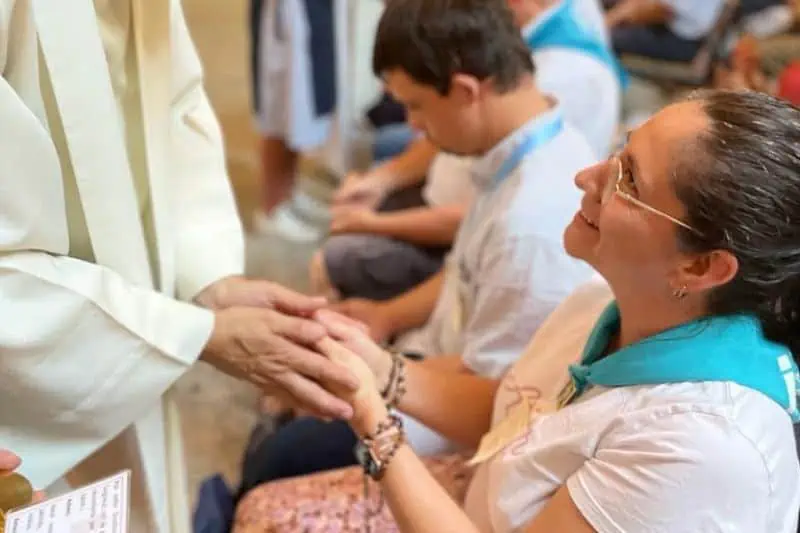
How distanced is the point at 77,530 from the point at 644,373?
580mm

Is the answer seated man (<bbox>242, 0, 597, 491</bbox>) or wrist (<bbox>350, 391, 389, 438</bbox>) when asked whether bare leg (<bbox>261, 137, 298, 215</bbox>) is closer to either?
seated man (<bbox>242, 0, 597, 491</bbox>)

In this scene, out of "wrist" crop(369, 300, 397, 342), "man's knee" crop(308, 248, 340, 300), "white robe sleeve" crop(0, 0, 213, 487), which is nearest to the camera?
"white robe sleeve" crop(0, 0, 213, 487)

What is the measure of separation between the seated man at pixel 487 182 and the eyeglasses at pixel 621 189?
1.09 feet

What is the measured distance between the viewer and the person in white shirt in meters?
0.97

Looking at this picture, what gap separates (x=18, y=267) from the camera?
1.09 meters

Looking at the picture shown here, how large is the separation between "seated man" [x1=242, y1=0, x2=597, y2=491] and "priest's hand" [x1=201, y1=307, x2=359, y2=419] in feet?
0.76

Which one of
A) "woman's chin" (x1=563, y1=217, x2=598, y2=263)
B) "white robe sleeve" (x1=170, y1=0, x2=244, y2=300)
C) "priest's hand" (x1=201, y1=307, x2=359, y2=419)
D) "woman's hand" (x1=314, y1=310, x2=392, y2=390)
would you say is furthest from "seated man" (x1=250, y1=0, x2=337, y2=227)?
"woman's chin" (x1=563, y1=217, x2=598, y2=263)

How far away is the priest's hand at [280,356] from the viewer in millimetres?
1247

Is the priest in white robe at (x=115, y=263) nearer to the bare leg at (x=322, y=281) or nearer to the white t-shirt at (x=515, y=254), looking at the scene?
the white t-shirt at (x=515, y=254)

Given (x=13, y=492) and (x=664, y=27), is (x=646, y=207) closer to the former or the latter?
(x=13, y=492)

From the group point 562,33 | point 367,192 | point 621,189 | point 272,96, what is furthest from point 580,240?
point 272,96

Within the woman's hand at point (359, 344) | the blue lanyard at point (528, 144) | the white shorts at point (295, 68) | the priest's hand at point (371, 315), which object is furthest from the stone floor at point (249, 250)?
the blue lanyard at point (528, 144)

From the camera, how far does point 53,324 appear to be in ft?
3.61

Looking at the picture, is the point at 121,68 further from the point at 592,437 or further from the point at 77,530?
the point at 592,437
